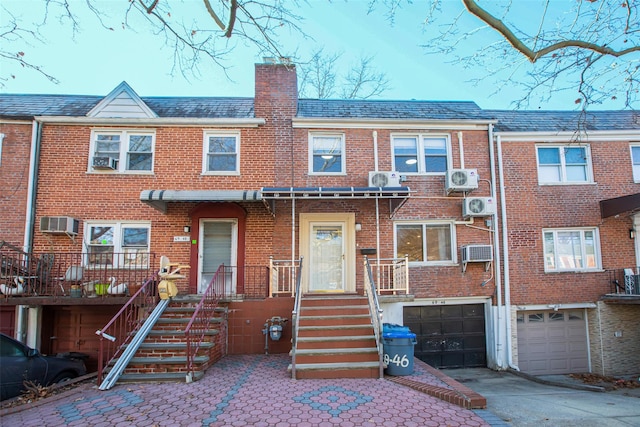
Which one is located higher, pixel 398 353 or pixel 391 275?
pixel 391 275

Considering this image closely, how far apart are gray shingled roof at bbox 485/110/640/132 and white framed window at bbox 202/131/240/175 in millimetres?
7683

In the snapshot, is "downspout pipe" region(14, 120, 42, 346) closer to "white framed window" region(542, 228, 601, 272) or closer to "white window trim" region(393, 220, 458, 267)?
"white window trim" region(393, 220, 458, 267)

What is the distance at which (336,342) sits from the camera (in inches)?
288

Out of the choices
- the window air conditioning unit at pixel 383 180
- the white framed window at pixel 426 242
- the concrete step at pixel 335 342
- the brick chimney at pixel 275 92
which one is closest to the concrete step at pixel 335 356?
the concrete step at pixel 335 342

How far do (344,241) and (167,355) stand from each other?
5.24 meters

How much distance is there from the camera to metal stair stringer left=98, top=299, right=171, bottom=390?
6430 millimetres

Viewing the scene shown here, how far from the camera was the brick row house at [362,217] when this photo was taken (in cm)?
1012

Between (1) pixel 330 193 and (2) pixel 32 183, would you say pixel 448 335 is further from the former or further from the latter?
(2) pixel 32 183

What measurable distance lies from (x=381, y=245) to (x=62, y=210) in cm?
849

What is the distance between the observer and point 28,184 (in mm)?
10133

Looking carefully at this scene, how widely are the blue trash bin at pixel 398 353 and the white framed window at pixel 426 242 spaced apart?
374 cm

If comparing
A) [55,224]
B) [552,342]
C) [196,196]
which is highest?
[196,196]

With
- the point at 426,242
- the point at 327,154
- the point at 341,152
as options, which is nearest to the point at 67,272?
the point at 327,154

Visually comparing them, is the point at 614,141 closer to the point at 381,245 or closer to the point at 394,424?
the point at 381,245
